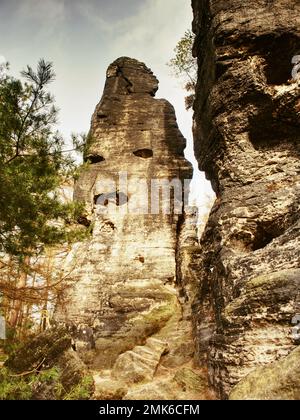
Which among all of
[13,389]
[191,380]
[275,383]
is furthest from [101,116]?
[275,383]

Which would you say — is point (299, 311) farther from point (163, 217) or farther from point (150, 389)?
point (163, 217)

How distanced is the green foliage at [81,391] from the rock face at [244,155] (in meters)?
2.38

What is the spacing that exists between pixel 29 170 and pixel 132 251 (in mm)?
7261

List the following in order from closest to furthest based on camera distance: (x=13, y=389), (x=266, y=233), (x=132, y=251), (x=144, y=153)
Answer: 1. (x=13, y=389)
2. (x=266, y=233)
3. (x=132, y=251)
4. (x=144, y=153)

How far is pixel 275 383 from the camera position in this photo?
321 centimetres

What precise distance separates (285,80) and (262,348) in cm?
674

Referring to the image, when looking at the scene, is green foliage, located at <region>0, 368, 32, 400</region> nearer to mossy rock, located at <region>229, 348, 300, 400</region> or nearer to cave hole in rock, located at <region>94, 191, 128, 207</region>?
mossy rock, located at <region>229, 348, 300, 400</region>

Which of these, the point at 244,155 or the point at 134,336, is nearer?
the point at 244,155

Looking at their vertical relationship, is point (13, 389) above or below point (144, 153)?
below

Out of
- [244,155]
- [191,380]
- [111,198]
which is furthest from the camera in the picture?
[111,198]

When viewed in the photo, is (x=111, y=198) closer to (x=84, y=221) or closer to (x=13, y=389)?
(x=84, y=221)

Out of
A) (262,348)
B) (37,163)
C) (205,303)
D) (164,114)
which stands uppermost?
(164,114)

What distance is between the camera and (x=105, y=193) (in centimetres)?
1367
